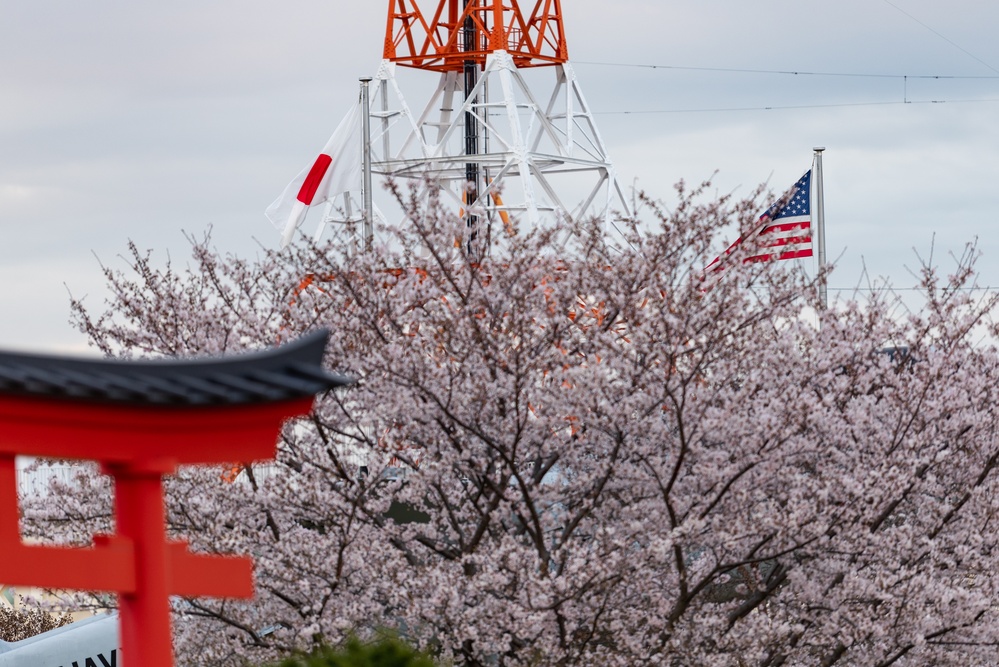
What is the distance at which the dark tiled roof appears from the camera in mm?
5613

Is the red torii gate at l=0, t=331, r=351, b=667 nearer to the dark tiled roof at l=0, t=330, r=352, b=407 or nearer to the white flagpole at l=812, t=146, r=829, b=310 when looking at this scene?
the dark tiled roof at l=0, t=330, r=352, b=407

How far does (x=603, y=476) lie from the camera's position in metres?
11.1

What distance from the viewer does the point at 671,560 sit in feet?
37.6

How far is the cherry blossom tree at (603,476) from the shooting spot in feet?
34.7

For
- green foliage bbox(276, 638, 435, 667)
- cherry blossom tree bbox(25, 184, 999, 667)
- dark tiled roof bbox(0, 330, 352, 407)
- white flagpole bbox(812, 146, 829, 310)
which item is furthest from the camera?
white flagpole bbox(812, 146, 829, 310)

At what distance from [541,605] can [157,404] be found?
4888 mm

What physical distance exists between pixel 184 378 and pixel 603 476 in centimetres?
579

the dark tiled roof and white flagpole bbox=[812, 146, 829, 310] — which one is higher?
white flagpole bbox=[812, 146, 829, 310]

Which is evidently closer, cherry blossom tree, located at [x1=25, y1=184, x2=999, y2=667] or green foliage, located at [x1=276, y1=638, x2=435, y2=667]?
green foliage, located at [x1=276, y1=638, x2=435, y2=667]

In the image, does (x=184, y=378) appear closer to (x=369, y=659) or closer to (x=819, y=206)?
(x=369, y=659)

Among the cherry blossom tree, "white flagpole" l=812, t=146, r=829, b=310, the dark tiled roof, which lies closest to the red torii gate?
the dark tiled roof

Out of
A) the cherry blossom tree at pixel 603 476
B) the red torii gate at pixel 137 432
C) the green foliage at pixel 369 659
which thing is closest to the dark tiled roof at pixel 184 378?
the red torii gate at pixel 137 432

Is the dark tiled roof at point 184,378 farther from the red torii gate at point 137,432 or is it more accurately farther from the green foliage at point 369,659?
the green foliage at point 369,659

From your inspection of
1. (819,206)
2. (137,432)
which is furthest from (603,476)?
(819,206)
